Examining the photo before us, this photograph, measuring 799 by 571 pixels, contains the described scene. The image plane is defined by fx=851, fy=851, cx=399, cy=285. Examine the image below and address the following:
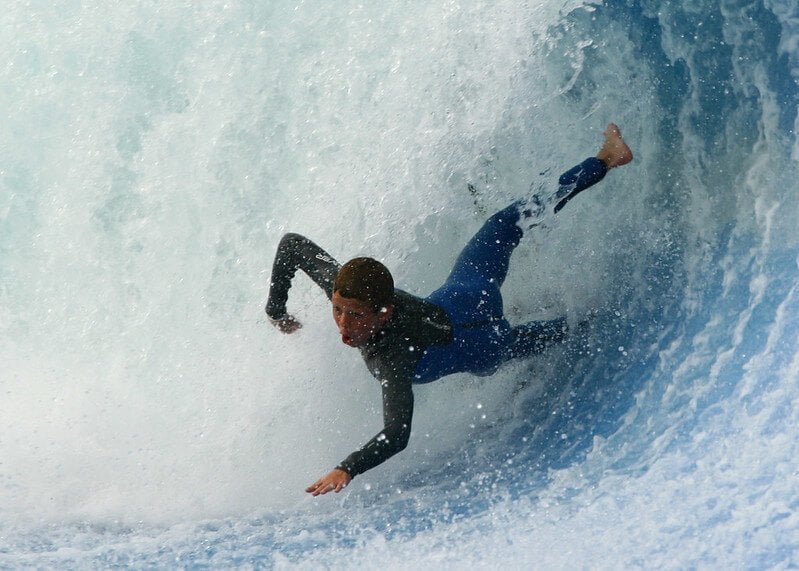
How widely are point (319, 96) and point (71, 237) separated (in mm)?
1280

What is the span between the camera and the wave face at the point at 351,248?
3.16 metres

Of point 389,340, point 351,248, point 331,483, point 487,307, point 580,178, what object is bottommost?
point 331,483

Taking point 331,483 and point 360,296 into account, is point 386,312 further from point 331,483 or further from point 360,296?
point 331,483

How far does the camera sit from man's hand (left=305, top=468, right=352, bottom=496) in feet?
7.38

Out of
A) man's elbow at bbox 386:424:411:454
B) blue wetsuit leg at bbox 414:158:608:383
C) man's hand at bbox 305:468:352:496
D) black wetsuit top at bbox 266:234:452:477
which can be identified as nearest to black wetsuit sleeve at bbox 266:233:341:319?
black wetsuit top at bbox 266:234:452:477

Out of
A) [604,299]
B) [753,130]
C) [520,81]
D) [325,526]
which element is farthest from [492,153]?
[325,526]

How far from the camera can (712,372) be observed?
3.14 metres

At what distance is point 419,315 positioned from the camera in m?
2.68

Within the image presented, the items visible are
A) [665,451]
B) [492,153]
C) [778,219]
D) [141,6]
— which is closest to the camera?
[665,451]

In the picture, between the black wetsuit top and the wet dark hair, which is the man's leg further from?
the wet dark hair

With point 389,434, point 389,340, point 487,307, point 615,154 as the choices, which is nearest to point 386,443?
point 389,434

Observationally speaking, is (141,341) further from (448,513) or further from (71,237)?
(448,513)

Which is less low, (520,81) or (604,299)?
(520,81)

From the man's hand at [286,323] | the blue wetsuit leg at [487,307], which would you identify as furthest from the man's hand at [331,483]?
the man's hand at [286,323]
